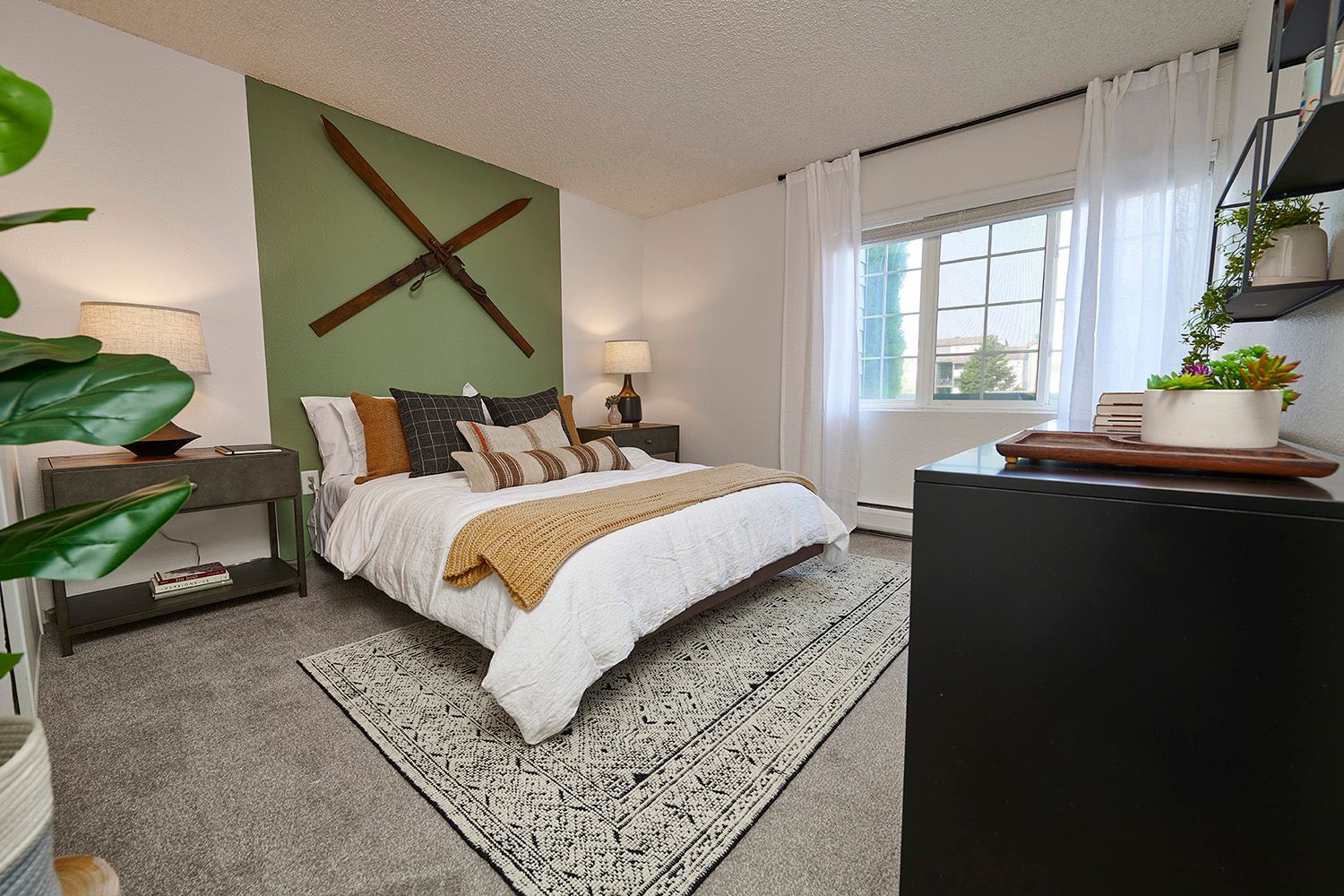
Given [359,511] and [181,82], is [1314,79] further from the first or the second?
[181,82]

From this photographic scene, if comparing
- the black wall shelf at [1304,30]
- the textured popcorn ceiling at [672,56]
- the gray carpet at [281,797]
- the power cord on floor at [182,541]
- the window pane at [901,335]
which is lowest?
the gray carpet at [281,797]

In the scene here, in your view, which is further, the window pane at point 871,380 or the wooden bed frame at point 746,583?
the window pane at point 871,380

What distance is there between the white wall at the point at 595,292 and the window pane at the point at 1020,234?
2632 mm

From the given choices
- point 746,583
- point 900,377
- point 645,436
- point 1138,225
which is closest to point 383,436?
point 645,436

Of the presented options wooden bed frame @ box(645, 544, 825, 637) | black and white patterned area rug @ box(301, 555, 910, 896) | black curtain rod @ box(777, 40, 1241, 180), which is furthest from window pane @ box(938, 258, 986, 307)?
black and white patterned area rug @ box(301, 555, 910, 896)

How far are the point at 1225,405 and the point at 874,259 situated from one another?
3.32m

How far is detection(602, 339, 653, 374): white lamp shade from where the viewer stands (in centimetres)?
438

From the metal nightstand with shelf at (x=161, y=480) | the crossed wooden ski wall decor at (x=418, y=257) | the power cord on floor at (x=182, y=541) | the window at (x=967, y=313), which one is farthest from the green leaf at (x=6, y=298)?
the window at (x=967, y=313)

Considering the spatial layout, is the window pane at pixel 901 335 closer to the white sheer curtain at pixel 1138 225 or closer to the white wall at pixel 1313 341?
the white sheer curtain at pixel 1138 225

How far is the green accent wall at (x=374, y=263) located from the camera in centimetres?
285

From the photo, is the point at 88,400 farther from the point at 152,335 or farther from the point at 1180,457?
the point at 152,335

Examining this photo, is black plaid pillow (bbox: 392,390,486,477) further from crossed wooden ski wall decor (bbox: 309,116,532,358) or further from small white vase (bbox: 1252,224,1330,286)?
small white vase (bbox: 1252,224,1330,286)

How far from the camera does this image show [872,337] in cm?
380

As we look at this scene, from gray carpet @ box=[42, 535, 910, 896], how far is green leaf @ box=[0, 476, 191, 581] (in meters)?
0.96
